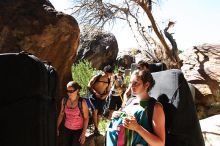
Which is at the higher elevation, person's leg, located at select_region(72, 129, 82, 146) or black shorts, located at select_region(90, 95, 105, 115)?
black shorts, located at select_region(90, 95, 105, 115)

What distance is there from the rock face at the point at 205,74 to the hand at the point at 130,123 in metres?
13.8

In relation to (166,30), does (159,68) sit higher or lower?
lower

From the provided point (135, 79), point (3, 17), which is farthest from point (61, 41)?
point (135, 79)

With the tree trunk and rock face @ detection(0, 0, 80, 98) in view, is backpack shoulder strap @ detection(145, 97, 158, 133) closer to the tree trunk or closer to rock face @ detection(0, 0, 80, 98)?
rock face @ detection(0, 0, 80, 98)

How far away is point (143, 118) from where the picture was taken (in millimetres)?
2838

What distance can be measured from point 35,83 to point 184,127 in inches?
54.7

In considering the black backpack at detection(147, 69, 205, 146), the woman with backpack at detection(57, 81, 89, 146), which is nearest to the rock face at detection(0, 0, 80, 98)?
the woman with backpack at detection(57, 81, 89, 146)

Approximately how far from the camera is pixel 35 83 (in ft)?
5.92

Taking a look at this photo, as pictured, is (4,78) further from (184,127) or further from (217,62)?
(217,62)

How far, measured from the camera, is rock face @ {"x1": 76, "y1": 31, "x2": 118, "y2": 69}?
23.7 m

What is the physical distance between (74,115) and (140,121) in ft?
9.63

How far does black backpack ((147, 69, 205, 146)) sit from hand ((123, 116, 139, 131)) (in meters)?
0.16

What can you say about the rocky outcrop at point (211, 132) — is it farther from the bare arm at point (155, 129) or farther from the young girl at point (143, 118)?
the bare arm at point (155, 129)

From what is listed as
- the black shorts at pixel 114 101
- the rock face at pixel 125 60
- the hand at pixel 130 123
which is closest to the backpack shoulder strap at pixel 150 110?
the hand at pixel 130 123
